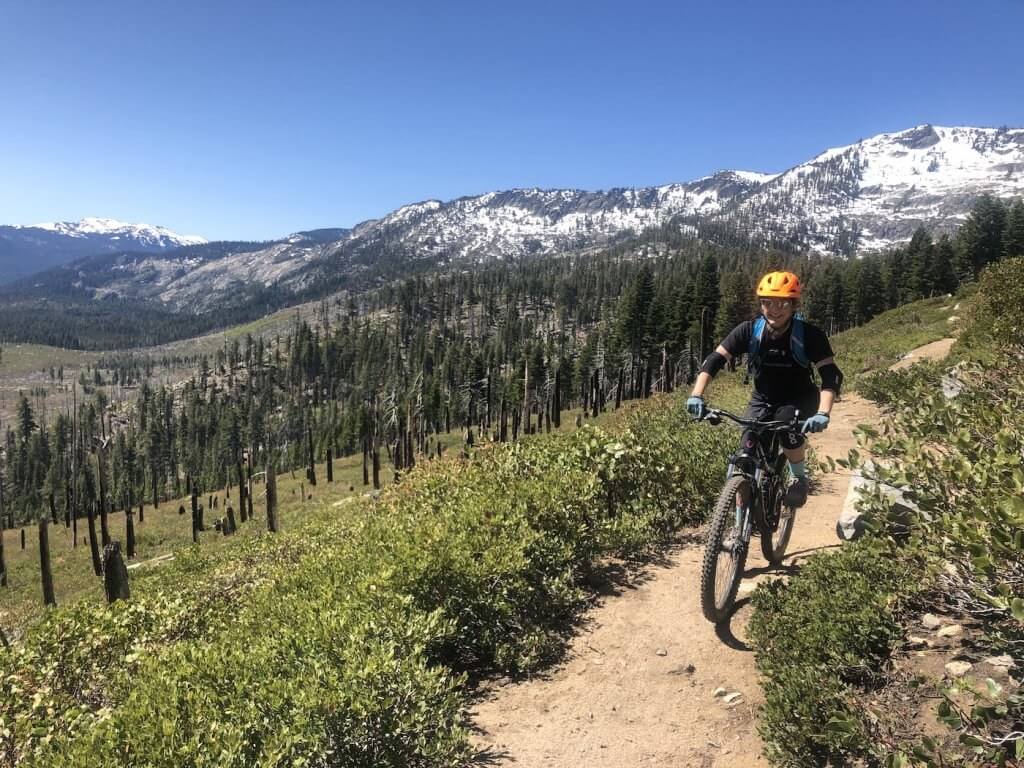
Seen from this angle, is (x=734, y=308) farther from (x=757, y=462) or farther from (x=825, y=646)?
(x=825, y=646)

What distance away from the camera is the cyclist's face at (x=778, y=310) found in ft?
17.9

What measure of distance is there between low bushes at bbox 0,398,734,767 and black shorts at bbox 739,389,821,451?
2.21 metres

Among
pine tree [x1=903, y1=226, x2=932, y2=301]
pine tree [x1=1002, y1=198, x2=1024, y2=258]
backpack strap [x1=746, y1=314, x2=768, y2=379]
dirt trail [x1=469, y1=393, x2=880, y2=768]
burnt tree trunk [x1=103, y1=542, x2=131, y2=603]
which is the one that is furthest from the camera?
pine tree [x1=903, y1=226, x2=932, y2=301]

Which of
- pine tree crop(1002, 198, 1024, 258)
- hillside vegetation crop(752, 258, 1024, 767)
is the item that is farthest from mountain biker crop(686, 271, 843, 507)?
pine tree crop(1002, 198, 1024, 258)

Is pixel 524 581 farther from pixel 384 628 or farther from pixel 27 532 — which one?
pixel 27 532

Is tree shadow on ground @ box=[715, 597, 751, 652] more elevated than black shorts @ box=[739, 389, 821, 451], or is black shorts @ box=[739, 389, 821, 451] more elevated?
black shorts @ box=[739, 389, 821, 451]

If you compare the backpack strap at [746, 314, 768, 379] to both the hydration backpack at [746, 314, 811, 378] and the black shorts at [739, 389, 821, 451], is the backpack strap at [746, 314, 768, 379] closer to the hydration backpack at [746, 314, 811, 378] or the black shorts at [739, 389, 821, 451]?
the hydration backpack at [746, 314, 811, 378]

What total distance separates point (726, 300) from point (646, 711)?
6411 centimetres

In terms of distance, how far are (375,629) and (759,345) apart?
14.7 ft

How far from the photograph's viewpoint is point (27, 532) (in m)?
69.0

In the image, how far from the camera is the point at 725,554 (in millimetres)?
5340

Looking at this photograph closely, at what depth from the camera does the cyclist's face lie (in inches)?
215

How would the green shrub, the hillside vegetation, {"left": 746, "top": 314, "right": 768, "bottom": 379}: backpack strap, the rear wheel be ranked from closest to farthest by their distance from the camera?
the hillside vegetation < the green shrub < {"left": 746, "top": 314, "right": 768, "bottom": 379}: backpack strap < the rear wheel

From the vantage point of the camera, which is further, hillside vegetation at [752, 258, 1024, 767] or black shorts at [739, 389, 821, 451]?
black shorts at [739, 389, 821, 451]
